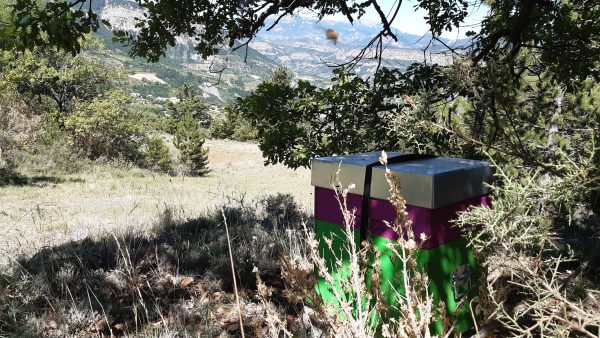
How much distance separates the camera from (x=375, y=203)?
173cm

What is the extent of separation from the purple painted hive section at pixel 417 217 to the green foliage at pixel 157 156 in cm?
2744

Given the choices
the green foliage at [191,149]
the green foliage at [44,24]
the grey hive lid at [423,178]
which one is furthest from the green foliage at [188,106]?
the grey hive lid at [423,178]

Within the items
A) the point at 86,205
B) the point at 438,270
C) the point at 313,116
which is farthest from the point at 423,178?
the point at 86,205

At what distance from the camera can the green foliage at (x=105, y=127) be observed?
948 inches

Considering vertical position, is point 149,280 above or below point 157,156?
above

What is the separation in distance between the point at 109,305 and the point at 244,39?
10.9ft

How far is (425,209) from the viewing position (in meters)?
1.58

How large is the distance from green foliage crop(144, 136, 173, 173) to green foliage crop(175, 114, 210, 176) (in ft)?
4.54

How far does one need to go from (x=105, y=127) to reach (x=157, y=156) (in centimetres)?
440

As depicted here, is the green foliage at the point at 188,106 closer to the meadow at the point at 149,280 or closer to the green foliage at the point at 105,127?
the green foliage at the point at 105,127

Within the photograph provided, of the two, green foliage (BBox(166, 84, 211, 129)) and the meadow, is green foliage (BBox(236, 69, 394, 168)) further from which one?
green foliage (BBox(166, 84, 211, 129))

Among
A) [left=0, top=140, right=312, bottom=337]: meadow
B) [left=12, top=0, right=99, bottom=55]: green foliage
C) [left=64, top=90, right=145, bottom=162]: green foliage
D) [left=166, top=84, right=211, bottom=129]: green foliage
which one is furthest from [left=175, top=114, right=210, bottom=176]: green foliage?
[left=166, top=84, right=211, bottom=129]: green foliage

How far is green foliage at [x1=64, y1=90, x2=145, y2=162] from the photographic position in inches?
948

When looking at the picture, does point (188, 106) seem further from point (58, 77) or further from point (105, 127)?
point (105, 127)
